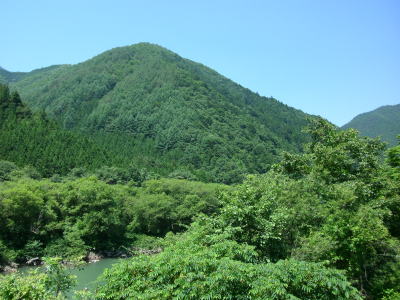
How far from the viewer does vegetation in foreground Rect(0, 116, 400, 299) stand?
29.4 ft

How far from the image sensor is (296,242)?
14.9 metres

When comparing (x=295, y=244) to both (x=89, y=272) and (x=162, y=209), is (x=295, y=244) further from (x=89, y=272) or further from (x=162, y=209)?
(x=162, y=209)

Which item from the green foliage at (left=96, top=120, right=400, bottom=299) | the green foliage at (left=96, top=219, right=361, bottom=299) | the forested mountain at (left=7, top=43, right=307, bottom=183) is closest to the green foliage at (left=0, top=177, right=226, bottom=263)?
the green foliage at (left=96, top=120, right=400, bottom=299)

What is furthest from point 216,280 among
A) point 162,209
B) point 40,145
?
point 40,145

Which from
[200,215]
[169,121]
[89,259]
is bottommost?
[89,259]

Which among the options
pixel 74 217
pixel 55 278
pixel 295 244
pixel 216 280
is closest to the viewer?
pixel 216 280

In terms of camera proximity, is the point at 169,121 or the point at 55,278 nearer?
the point at 55,278

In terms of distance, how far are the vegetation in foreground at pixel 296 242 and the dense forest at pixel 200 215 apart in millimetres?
45

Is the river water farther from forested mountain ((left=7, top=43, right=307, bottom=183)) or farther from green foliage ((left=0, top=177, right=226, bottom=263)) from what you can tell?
forested mountain ((left=7, top=43, right=307, bottom=183))

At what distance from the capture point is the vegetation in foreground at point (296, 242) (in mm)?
8969

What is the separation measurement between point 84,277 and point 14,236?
13602 mm

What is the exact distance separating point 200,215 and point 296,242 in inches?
163

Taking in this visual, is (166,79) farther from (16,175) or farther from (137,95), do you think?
(16,175)

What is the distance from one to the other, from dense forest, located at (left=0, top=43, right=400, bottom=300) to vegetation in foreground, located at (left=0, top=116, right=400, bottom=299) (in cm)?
4
